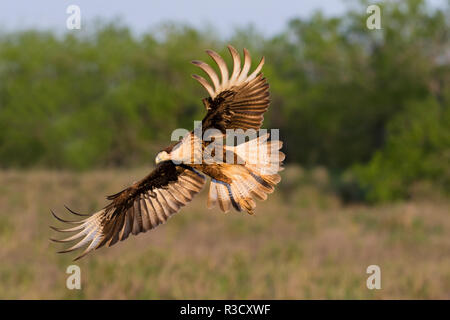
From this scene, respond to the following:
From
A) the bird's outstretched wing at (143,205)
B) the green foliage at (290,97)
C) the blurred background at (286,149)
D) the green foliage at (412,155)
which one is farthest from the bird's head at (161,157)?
the green foliage at (412,155)

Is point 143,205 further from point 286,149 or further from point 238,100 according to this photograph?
point 286,149

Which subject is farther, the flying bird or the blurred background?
the blurred background

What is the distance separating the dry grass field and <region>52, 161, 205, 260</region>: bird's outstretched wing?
703cm

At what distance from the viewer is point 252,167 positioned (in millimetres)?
2525

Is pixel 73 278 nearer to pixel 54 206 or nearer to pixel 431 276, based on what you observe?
pixel 431 276

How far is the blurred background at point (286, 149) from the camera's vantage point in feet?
39.2

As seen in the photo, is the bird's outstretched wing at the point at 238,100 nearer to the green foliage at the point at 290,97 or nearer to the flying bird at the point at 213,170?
the flying bird at the point at 213,170

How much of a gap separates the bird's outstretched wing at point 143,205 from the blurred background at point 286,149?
277 inches

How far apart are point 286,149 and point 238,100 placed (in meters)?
31.9

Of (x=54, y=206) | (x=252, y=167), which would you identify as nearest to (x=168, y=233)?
(x=54, y=206)

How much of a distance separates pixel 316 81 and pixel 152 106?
14.7 meters

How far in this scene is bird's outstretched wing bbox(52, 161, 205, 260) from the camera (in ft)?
11.1

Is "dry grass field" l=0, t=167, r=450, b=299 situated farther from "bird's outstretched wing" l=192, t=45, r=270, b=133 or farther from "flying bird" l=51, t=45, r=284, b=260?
"bird's outstretched wing" l=192, t=45, r=270, b=133

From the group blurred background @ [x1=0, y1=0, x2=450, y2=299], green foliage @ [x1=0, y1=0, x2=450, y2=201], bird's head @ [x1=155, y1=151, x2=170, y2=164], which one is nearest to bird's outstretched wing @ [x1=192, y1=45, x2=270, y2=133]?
bird's head @ [x1=155, y1=151, x2=170, y2=164]
